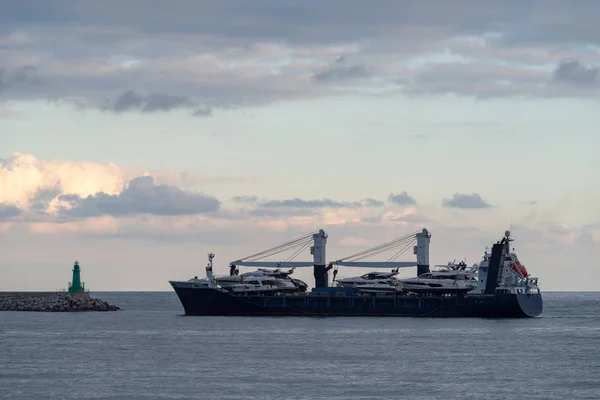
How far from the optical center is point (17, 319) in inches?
5433

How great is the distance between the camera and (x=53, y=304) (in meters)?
163

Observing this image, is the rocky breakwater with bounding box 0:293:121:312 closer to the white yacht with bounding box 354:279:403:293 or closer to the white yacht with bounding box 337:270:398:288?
the white yacht with bounding box 337:270:398:288

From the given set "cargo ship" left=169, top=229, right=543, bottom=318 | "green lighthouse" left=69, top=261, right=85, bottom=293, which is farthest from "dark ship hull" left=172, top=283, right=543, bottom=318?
"green lighthouse" left=69, top=261, right=85, bottom=293

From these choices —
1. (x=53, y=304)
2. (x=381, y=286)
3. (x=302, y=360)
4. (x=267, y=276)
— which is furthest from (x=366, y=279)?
(x=302, y=360)

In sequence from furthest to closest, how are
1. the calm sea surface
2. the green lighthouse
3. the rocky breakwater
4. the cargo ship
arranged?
the green lighthouse, the rocky breakwater, the cargo ship, the calm sea surface

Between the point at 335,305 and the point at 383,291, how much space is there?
6.11 meters

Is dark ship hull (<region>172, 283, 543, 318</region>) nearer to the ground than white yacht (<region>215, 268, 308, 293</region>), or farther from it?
nearer to the ground

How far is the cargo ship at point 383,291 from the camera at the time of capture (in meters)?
→ 126

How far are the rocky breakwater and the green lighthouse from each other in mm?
5774

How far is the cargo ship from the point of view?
412ft

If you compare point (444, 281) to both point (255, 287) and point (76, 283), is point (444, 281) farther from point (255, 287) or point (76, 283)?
point (76, 283)

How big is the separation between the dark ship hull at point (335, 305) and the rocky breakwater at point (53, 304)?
3032 centimetres

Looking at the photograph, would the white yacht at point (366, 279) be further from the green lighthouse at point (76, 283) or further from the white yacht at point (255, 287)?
the green lighthouse at point (76, 283)

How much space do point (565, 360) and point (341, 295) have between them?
180ft
